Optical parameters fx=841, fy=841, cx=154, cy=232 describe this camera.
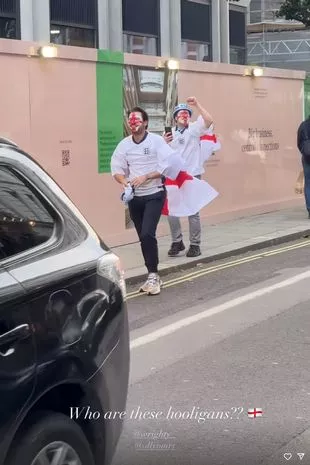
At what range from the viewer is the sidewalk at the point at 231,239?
1035cm

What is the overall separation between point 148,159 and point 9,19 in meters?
10.6

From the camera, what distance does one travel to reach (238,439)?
15.0ft

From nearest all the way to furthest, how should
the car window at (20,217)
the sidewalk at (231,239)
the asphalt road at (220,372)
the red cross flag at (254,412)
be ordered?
the car window at (20,217)
the asphalt road at (220,372)
the red cross flag at (254,412)
the sidewalk at (231,239)

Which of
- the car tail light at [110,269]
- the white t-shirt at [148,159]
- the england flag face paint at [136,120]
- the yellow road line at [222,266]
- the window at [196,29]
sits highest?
the window at [196,29]

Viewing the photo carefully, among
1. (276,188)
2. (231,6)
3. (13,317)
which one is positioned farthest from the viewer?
(231,6)

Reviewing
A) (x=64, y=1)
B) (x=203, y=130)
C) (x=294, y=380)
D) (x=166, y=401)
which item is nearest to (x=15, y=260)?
(x=166, y=401)

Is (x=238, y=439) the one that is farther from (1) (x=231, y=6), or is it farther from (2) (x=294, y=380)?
(1) (x=231, y=6)

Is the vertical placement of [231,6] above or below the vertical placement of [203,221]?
above

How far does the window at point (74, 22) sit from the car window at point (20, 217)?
1608 cm

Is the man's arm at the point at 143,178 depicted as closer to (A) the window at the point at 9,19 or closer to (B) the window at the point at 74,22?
(A) the window at the point at 9,19

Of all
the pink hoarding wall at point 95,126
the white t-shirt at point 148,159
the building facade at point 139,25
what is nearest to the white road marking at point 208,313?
the white t-shirt at point 148,159

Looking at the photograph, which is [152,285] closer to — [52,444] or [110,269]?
[110,269]

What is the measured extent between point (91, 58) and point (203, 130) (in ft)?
6.11

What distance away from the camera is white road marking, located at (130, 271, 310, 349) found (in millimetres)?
6924
